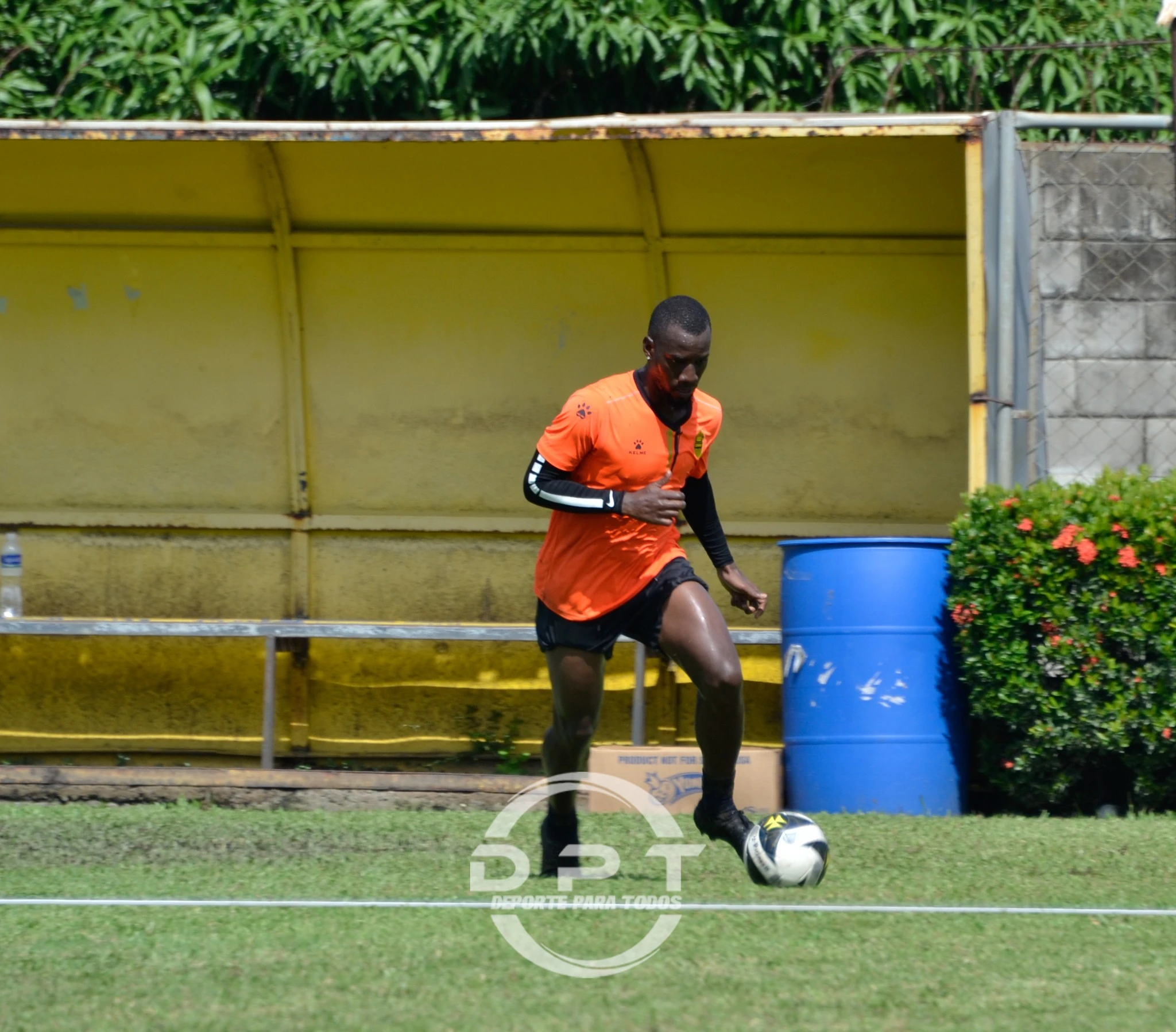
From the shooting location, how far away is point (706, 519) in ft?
17.2

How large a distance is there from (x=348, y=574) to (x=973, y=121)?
397 centimetres

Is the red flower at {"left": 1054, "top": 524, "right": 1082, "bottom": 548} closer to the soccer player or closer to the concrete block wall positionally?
the concrete block wall

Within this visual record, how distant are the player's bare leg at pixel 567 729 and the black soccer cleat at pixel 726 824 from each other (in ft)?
1.39

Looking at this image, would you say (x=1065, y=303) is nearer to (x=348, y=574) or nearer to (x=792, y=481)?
(x=792, y=481)

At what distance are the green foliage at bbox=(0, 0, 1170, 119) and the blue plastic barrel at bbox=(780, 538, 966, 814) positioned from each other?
2642 mm

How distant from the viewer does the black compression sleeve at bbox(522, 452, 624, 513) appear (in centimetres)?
458

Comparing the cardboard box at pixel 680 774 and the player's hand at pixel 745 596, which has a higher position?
the player's hand at pixel 745 596

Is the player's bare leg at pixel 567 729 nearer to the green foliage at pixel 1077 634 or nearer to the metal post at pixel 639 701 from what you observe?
the green foliage at pixel 1077 634

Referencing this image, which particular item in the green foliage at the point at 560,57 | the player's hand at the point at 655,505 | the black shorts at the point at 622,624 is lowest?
the black shorts at the point at 622,624

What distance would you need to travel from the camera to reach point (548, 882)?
471cm

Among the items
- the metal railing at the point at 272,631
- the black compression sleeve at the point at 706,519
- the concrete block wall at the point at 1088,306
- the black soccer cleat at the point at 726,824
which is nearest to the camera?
the black soccer cleat at the point at 726,824

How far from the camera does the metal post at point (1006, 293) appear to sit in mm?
6496

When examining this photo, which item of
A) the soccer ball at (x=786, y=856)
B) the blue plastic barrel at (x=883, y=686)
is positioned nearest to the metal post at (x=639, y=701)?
Result: the blue plastic barrel at (x=883, y=686)

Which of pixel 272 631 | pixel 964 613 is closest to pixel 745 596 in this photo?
pixel 964 613
